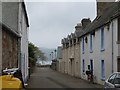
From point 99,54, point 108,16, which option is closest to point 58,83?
point 99,54

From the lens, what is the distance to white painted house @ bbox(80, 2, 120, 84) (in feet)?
78.8

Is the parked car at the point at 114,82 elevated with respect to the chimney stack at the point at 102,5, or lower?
lower

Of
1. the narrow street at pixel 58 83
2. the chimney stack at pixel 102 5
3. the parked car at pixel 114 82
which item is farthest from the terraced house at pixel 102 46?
the parked car at pixel 114 82

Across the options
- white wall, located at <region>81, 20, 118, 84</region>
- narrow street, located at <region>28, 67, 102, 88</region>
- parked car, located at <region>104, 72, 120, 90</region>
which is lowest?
narrow street, located at <region>28, 67, 102, 88</region>

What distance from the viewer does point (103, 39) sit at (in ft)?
92.6

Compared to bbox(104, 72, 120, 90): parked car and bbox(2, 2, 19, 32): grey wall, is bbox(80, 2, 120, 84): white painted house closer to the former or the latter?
bbox(2, 2, 19, 32): grey wall

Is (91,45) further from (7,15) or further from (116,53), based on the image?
(7,15)

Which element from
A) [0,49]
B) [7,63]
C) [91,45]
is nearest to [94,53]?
[91,45]

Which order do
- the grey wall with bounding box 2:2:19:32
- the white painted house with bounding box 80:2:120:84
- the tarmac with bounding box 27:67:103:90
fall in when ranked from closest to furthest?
the grey wall with bounding box 2:2:19:32
the white painted house with bounding box 80:2:120:84
the tarmac with bounding box 27:67:103:90

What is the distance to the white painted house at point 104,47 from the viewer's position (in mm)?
24016

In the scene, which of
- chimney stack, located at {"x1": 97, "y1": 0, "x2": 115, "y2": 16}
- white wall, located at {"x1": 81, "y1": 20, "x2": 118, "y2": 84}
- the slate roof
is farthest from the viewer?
chimney stack, located at {"x1": 97, "y1": 0, "x2": 115, "y2": 16}

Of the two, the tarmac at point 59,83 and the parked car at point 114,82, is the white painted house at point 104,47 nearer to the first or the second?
the tarmac at point 59,83

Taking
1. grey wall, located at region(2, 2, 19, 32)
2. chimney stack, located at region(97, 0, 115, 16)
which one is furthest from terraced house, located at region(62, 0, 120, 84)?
grey wall, located at region(2, 2, 19, 32)

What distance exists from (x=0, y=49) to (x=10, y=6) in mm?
8512
